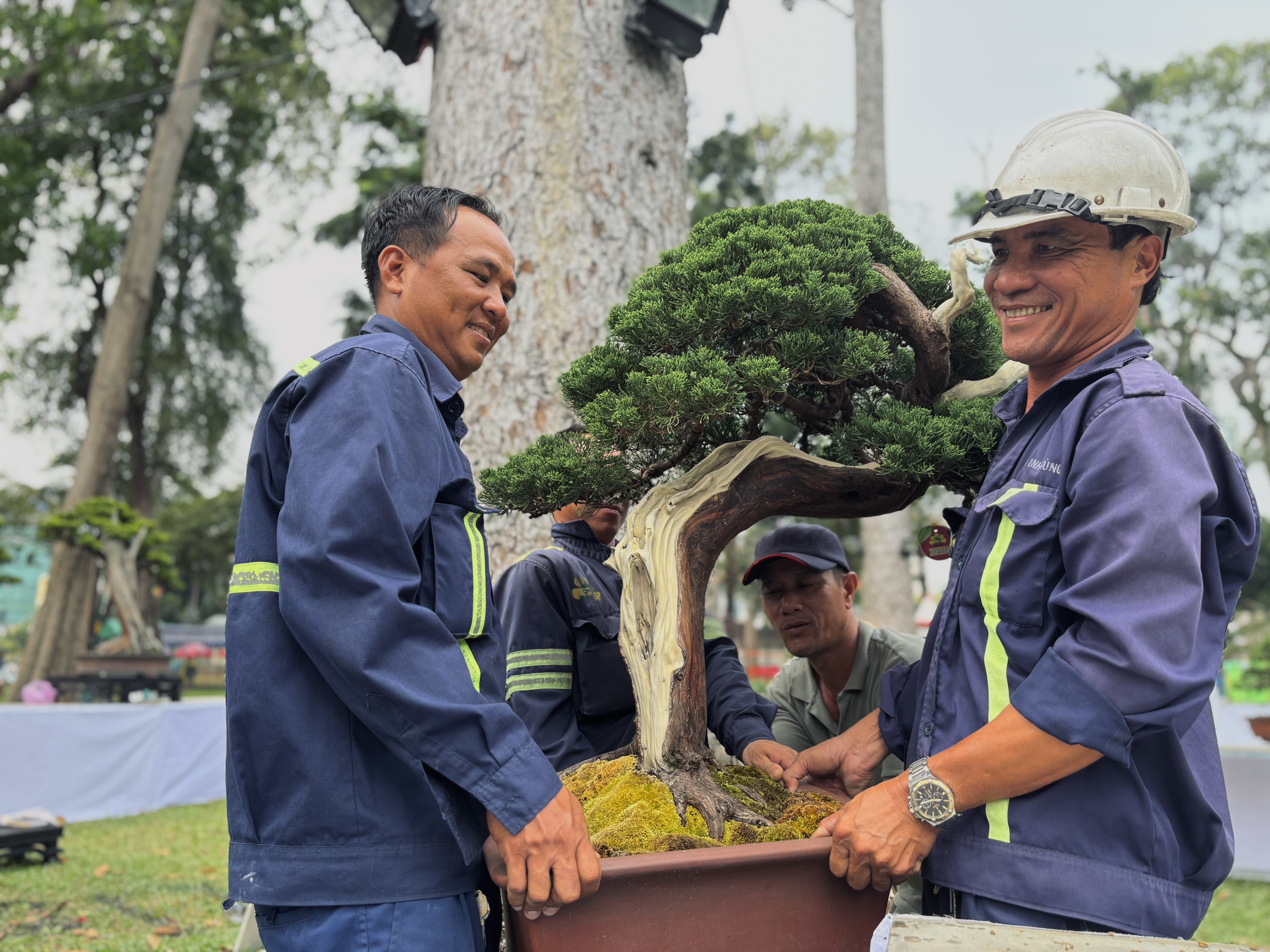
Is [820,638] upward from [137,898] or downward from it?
upward

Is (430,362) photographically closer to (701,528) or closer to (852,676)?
(701,528)

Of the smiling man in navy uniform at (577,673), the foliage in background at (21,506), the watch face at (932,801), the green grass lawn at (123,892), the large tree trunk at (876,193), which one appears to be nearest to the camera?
the watch face at (932,801)

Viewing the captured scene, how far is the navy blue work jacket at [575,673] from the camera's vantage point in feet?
7.50

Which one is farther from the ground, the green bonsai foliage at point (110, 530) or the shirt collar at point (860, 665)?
the green bonsai foliage at point (110, 530)

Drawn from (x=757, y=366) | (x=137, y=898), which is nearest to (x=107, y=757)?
(x=137, y=898)

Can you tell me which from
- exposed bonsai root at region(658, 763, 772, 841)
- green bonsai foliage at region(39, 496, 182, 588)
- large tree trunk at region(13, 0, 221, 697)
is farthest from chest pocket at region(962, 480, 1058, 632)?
large tree trunk at region(13, 0, 221, 697)

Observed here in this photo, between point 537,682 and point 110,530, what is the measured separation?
847 cm

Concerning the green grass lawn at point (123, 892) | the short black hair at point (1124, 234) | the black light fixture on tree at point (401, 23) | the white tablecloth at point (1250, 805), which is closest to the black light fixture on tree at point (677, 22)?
the black light fixture on tree at point (401, 23)

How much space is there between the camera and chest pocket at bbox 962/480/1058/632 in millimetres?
1490

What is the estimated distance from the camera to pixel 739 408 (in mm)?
2037

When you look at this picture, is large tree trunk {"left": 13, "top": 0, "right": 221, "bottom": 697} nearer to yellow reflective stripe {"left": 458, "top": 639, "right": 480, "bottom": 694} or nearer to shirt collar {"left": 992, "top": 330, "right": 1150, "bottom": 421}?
yellow reflective stripe {"left": 458, "top": 639, "right": 480, "bottom": 694}

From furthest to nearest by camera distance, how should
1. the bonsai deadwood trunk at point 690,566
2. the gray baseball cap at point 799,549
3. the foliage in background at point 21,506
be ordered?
the foliage in background at point 21,506 → the gray baseball cap at point 799,549 → the bonsai deadwood trunk at point 690,566

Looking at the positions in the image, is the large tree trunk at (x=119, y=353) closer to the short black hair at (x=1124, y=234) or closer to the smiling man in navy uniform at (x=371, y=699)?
the smiling man in navy uniform at (x=371, y=699)

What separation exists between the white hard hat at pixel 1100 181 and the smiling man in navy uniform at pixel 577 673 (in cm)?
116
